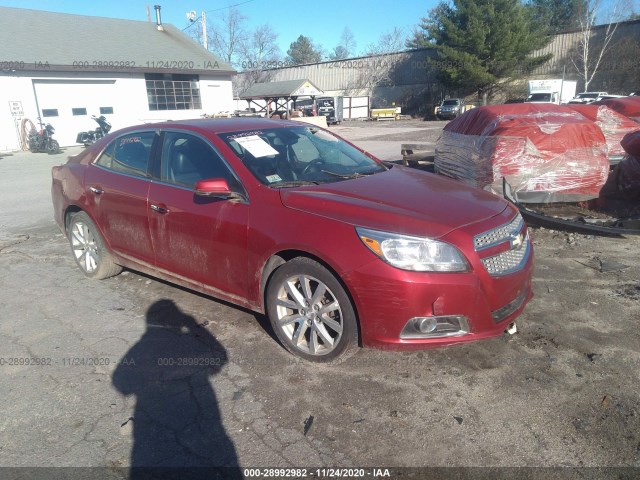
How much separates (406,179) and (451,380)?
5.28 ft

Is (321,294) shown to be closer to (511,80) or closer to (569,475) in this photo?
(569,475)

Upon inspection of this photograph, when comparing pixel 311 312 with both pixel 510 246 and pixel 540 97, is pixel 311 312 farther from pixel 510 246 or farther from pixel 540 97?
pixel 540 97

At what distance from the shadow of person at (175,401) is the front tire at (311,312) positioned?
1.78 ft

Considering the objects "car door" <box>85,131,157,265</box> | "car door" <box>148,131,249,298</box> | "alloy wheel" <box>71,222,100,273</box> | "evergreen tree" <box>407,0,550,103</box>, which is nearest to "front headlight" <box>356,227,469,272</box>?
"car door" <box>148,131,249,298</box>

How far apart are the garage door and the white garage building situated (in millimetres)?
40

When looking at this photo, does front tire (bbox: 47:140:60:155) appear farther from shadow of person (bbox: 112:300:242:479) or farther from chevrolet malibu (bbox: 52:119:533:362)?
shadow of person (bbox: 112:300:242:479)

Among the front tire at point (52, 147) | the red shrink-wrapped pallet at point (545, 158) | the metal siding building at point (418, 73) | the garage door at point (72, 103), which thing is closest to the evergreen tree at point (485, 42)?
the metal siding building at point (418, 73)

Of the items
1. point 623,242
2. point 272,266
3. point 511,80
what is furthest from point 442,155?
point 511,80

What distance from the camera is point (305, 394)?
3.01 m

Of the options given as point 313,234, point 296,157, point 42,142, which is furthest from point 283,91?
point 313,234

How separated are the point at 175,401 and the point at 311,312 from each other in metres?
1.02

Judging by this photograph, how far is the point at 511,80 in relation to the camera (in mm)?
41562

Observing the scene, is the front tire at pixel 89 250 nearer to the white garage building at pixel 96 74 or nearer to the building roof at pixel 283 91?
the white garage building at pixel 96 74

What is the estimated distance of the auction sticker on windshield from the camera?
3814 millimetres
